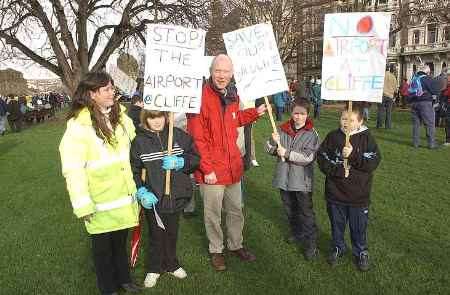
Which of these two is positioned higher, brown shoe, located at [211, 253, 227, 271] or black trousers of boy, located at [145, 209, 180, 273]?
black trousers of boy, located at [145, 209, 180, 273]

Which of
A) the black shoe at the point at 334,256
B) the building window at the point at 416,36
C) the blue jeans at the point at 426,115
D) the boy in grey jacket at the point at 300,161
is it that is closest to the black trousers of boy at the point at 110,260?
the boy in grey jacket at the point at 300,161

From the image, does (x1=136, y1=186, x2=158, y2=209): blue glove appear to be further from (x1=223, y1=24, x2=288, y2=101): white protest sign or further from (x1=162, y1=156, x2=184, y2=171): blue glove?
(x1=223, y1=24, x2=288, y2=101): white protest sign

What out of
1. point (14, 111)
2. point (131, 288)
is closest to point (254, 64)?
point (131, 288)

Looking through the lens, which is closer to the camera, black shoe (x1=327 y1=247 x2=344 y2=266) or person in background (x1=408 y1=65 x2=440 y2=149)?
black shoe (x1=327 y1=247 x2=344 y2=266)

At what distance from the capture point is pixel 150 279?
390 cm

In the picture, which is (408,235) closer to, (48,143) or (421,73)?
(421,73)

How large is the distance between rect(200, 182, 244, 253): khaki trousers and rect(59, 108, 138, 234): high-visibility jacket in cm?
76

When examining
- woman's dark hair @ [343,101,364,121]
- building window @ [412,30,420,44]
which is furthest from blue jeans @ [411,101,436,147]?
building window @ [412,30,420,44]

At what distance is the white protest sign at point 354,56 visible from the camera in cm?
387

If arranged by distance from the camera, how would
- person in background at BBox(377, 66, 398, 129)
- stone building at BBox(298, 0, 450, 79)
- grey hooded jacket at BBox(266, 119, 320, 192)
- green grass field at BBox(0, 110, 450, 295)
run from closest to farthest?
green grass field at BBox(0, 110, 450, 295) < grey hooded jacket at BBox(266, 119, 320, 192) < person in background at BBox(377, 66, 398, 129) < stone building at BBox(298, 0, 450, 79)

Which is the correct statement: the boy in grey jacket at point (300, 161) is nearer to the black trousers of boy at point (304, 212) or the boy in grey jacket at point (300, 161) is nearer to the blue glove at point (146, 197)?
the black trousers of boy at point (304, 212)

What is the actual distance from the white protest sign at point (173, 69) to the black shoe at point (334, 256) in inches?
74.0

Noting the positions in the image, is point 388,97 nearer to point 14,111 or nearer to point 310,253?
point 310,253

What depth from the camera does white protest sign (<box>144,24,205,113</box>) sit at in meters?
3.72
